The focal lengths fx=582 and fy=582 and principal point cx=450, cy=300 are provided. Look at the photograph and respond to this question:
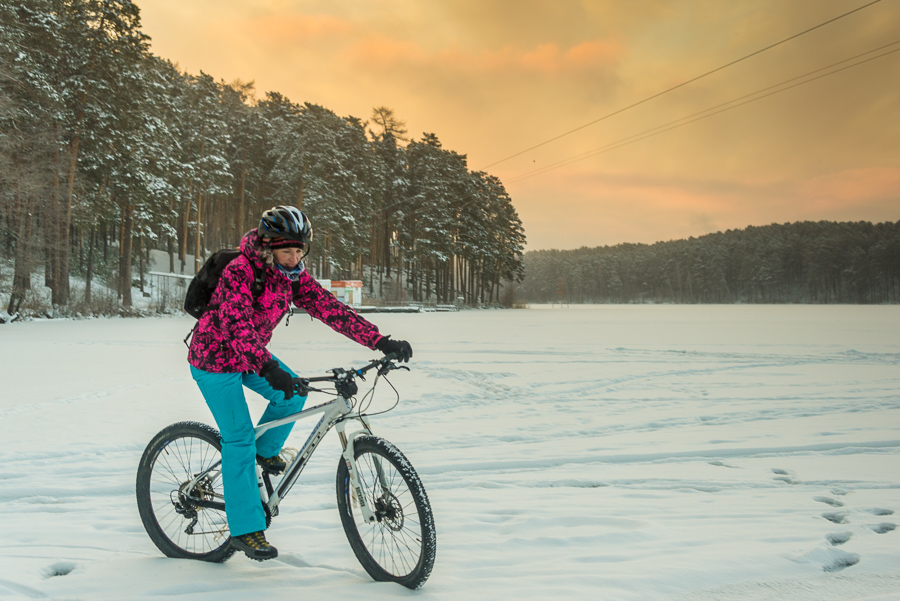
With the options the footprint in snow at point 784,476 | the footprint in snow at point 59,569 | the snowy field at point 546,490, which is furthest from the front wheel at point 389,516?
the footprint in snow at point 784,476

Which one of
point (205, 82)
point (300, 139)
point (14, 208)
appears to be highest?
point (205, 82)

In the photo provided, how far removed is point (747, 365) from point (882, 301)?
5711 inches

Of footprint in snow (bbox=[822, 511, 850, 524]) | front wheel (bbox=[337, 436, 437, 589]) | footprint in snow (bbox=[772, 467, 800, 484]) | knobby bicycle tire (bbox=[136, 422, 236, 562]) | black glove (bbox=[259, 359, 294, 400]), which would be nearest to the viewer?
black glove (bbox=[259, 359, 294, 400])

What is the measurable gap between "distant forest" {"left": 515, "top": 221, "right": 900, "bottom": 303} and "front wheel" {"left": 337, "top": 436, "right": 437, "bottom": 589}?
11124 cm

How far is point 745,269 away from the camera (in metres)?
145

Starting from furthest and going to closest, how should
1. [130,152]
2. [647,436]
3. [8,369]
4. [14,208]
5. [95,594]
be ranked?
1. [130,152]
2. [14,208]
3. [8,369]
4. [647,436]
5. [95,594]

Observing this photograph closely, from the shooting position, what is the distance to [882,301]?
5030 inches

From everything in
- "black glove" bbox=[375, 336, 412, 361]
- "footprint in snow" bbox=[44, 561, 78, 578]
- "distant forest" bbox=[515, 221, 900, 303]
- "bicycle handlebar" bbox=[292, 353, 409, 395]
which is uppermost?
"distant forest" bbox=[515, 221, 900, 303]

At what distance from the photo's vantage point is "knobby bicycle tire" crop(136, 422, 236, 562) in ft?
10.7

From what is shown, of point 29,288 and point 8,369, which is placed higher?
point 29,288

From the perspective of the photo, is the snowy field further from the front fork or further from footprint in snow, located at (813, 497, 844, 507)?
the front fork

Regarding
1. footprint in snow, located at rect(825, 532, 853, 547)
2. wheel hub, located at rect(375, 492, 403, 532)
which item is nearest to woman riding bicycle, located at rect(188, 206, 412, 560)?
wheel hub, located at rect(375, 492, 403, 532)

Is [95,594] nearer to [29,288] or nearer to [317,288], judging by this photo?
[317,288]

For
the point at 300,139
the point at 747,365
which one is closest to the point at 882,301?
the point at 300,139
